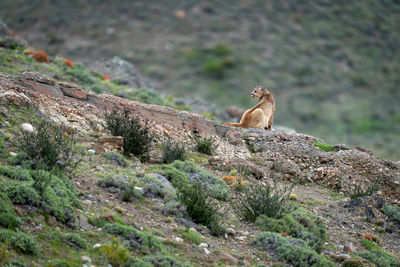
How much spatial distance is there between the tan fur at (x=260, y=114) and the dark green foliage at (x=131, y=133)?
14.7 ft

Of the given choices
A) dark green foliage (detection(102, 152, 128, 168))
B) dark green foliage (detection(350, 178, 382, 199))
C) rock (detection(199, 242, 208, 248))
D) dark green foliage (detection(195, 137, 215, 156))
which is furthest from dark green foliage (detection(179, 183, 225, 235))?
dark green foliage (detection(350, 178, 382, 199))

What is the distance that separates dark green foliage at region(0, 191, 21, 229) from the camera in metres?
6.00

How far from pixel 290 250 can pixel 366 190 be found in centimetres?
487

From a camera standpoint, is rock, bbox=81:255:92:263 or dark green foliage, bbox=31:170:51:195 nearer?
rock, bbox=81:255:92:263

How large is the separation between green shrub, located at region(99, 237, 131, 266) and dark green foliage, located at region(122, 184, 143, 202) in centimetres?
158

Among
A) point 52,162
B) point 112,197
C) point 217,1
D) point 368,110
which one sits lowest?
point 368,110

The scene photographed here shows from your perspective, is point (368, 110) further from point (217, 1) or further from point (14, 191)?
point (14, 191)

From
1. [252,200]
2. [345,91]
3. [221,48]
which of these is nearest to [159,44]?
[221,48]

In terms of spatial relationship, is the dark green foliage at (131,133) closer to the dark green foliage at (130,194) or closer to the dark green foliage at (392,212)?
the dark green foliage at (130,194)

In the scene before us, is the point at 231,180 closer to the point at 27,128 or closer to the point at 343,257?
the point at 343,257

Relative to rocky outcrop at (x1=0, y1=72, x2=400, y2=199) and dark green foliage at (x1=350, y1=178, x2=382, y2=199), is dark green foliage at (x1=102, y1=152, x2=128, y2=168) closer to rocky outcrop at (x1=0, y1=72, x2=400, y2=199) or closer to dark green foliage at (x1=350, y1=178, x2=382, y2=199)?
rocky outcrop at (x1=0, y1=72, x2=400, y2=199)

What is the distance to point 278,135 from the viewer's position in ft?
43.4

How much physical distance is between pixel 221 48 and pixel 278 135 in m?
47.0

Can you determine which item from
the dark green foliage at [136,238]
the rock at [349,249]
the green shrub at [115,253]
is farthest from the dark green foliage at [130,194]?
the rock at [349,249]
